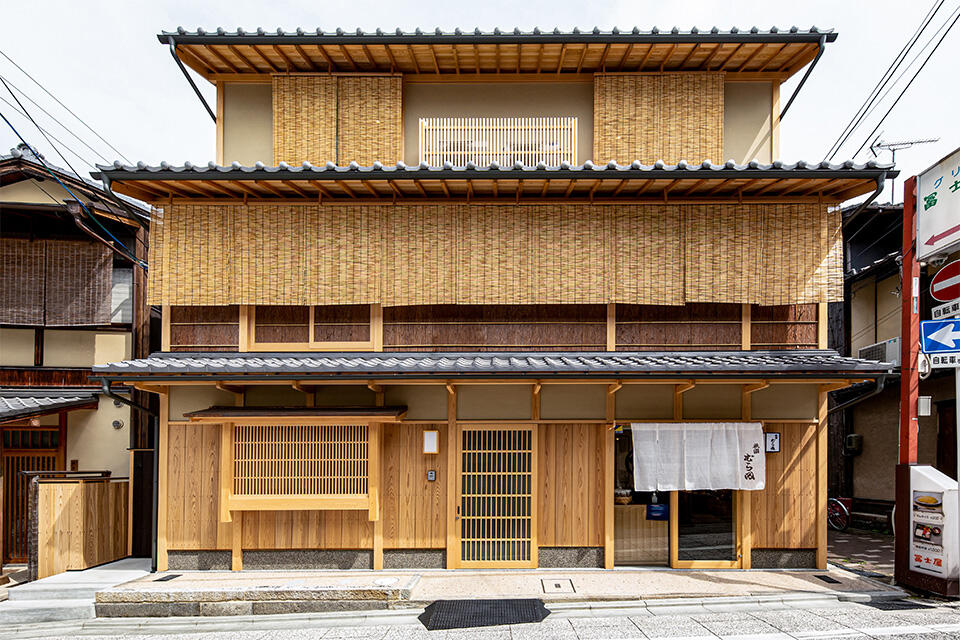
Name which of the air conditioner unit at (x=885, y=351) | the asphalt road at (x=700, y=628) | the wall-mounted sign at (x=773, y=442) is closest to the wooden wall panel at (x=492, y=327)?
the wall-mounted sign at (x=773, y=442)

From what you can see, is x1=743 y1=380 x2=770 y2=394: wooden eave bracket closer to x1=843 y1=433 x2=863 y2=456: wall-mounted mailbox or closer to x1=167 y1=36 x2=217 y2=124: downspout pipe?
x1=167 y1=36 x2=217 y2=124: downspout pipe

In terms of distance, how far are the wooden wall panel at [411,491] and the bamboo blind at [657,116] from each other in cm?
596

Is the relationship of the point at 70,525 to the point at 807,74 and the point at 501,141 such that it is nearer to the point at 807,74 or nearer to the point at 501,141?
the point at 501,141

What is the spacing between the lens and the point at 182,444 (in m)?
9.87

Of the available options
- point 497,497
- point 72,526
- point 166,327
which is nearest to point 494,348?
point 497,497

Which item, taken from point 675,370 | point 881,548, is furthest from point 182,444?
point 881,548

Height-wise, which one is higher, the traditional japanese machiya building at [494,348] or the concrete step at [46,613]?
the traditional japanese machiya building at [494,348]

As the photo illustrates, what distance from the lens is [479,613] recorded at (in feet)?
25.7

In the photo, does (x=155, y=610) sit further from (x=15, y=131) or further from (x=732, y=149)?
(x=732, y=149)

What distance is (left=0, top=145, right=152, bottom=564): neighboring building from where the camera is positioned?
1218 centimetres

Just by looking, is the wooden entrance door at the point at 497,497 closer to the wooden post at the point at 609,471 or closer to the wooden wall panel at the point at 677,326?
the wooden post at the point at 609,471

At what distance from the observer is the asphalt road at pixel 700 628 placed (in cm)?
712

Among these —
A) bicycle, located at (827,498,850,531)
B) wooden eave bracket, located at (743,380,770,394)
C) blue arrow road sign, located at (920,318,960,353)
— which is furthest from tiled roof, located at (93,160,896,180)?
bicycle, located at (827,498,850,531)

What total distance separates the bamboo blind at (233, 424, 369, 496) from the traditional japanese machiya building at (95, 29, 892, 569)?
0.12ft
